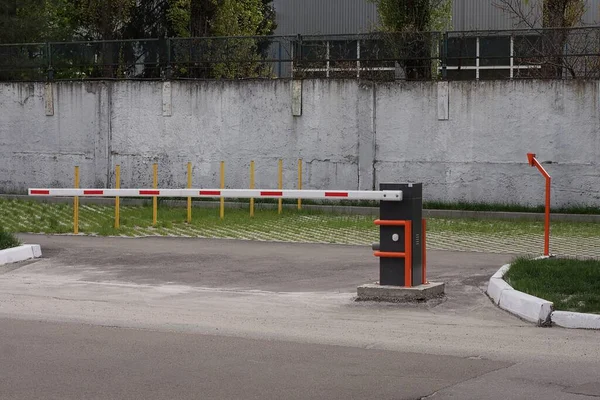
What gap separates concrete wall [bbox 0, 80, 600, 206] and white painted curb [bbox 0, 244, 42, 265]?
12.0 metres

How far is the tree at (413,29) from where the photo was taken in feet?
87.6

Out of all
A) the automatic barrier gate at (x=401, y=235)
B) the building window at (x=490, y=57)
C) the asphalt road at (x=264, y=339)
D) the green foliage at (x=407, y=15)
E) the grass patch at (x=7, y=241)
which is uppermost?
the green foliage at (x=407, y=15)

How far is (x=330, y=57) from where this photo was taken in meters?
27.2

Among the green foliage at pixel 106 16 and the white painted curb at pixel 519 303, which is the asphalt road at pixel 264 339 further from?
the green foliage at pixel 106 16

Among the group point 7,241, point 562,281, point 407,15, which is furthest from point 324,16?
point 562,281

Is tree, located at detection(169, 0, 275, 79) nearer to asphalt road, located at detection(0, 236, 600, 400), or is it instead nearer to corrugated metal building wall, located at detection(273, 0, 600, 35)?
corrugated metal building wall, located at detection(273, 0, 600, 35)

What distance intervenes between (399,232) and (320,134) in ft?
51.2

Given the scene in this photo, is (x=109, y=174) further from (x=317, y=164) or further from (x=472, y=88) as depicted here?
(x=472, y=88)

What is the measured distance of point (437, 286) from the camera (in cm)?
1140

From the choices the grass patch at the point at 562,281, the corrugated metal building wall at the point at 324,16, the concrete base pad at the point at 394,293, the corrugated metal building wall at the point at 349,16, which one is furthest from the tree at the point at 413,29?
the concrete base pad at the point at 394,293

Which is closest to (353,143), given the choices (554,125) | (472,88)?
(472,88)

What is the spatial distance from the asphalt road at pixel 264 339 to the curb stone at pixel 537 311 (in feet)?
0.48

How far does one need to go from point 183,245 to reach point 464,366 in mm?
9561

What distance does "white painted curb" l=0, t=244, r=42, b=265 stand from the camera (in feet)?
47.3
